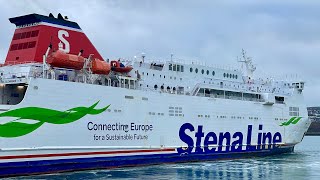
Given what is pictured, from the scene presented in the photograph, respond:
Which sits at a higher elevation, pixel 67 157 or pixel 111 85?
pixel 111 85

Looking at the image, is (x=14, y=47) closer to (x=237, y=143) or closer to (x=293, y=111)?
(x=237, y=143)

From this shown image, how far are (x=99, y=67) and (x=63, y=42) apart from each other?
201 centimetres

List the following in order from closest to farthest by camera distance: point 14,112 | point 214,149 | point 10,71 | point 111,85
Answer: point 14,112 → point 10,71 → point 111,85 → point 214,149

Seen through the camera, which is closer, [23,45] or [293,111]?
[23,45]

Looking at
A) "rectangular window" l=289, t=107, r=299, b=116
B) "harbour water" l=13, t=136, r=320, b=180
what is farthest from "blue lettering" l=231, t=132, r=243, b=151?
"rectangular window" l=289, t=107, r=299, b=116

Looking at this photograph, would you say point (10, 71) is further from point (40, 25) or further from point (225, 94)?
point (225, 94)

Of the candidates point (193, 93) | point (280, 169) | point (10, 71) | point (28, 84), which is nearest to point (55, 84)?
point (28, 84)

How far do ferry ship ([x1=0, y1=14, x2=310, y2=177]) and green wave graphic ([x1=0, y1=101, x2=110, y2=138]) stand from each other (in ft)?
0.12

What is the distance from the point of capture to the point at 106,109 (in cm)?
1886

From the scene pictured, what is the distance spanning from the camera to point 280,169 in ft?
68.4

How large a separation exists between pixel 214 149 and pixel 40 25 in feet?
36.8

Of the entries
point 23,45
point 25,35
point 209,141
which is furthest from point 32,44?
point 209,141

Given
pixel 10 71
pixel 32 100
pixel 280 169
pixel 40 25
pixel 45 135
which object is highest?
pixel 40 25

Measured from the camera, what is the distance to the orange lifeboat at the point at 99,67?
18859 millimetres
